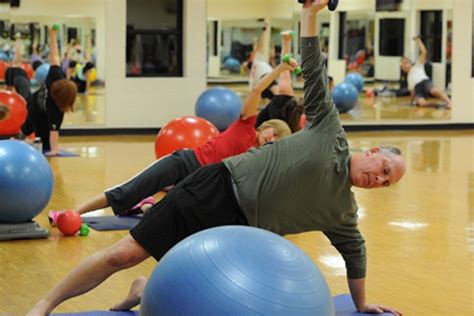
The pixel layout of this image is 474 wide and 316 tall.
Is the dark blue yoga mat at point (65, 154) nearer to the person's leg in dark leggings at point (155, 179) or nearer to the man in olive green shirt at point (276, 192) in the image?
the person's leg in dark leggings at point (155, 179)

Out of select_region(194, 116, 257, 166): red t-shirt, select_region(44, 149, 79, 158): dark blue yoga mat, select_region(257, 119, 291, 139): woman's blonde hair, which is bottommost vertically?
select_region(44, 149, 79, 158): dark blue yoga mat

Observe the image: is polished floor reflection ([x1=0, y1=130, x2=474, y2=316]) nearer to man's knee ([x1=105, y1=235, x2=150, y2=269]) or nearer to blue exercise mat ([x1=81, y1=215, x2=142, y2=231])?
blue exercise mat ([x1=81, y1=215, x2=142, y2=231])

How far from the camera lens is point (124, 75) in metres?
12.8

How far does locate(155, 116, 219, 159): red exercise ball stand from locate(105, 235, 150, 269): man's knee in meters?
4.33

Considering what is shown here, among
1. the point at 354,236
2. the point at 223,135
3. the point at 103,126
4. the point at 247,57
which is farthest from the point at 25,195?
the point at 247,57

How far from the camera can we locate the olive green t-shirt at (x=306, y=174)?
12.1 feet

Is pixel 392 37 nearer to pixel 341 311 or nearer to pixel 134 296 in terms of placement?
pixel 341 311

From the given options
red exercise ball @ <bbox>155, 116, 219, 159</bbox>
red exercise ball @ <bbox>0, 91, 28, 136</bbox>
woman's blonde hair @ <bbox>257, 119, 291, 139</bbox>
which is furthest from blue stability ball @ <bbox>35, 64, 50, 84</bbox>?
woman's blonde hair @ <bbox>257, 119, 291, 139</bbox>

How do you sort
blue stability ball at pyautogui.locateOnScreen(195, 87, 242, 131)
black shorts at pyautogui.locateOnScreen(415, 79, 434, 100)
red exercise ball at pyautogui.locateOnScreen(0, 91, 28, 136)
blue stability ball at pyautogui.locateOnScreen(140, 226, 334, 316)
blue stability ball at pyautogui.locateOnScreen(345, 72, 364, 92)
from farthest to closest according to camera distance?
black shorts at pyautogui.locateOnScreen(415, 79, 434, 100) → blue stability ball at pyautogui.locateOnScreen(345, 72, 364, 92) → blue stability ball at pyautogui.locateOnScreen(195, 87, 242, 131) → red exercise ball at pyautogui.locateOnScreen(0, 91, 28, 136) → blue stability ball at pyautogui.locateOnScreen(140, 226, 334, 316)

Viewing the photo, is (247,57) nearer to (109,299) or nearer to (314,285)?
(109,299)

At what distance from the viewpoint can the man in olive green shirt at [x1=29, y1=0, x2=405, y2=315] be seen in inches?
146

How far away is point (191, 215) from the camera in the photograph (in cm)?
381

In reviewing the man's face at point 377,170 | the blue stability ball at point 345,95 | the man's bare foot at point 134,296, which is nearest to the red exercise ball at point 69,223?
the man's bare foot at point 134,296

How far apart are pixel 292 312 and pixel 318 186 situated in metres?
0.77
